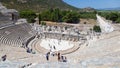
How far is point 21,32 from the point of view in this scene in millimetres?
35812

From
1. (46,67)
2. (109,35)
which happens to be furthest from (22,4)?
(46,67)

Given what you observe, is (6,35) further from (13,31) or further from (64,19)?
(64,19)

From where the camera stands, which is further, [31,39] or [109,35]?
[31,39]

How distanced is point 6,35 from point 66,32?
11.4m

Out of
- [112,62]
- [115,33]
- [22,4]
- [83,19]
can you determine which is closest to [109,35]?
[115,33]

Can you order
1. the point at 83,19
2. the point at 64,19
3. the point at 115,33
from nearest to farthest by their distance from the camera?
the point at 115,33 < the point at 64,19 < the point at 83,19

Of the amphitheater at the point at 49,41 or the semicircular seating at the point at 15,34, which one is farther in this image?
the semicircular seating at the point at 15,34

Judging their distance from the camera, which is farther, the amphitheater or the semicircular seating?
the semicircular seating

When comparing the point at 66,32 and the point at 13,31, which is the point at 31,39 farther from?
the point at 66,32

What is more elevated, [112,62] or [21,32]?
[112,62]

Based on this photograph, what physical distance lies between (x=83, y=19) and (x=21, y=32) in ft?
132

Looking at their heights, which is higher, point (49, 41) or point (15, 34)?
point (15, 34)

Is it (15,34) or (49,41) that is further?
(49,41)

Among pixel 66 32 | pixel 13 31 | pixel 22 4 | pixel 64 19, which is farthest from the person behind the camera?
pixel 22 4
